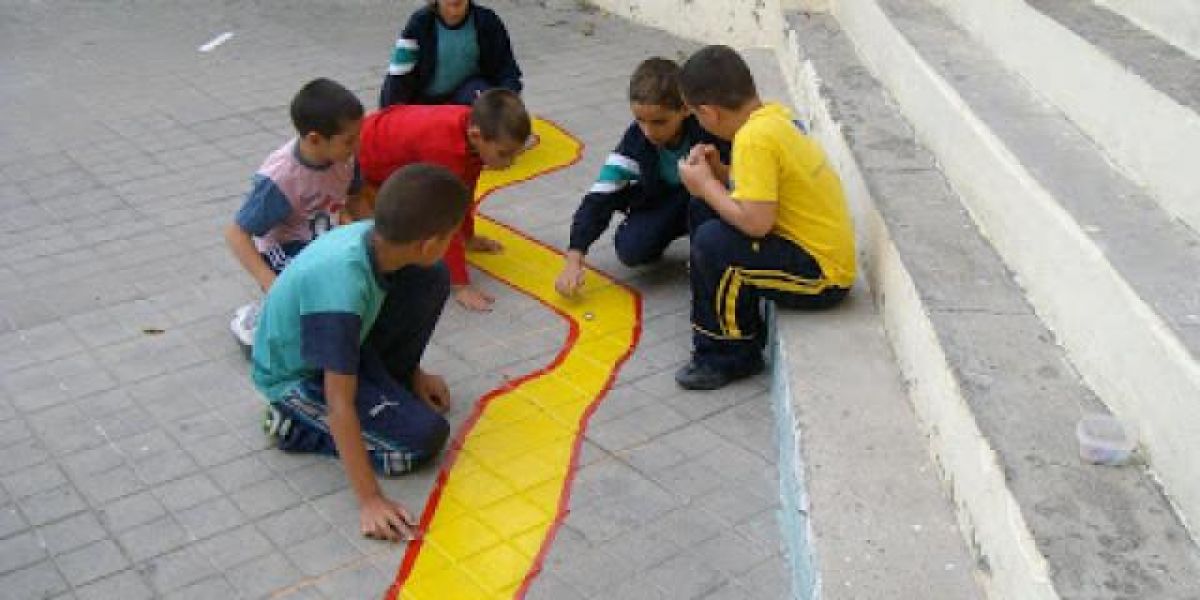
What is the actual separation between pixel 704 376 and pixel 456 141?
1.21 meters

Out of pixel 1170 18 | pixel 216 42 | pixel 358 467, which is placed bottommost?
pixel 216 42

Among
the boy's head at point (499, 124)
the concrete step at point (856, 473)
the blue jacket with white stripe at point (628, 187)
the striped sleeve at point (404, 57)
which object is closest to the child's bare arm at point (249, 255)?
the boy's head at point (499, 124)

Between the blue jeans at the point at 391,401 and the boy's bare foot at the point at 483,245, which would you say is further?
the boy's bare foot at the point at 483,245

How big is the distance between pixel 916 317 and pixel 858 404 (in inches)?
10.6

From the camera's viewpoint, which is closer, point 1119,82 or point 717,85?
point 1119,82

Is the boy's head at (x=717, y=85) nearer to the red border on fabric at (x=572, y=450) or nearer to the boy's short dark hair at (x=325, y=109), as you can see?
the red border on fabric at (x=572, y=450)

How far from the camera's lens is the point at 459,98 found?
576 centimetres

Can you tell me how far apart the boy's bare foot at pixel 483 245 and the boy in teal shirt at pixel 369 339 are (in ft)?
3.92

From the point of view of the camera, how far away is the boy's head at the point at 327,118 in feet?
13.0

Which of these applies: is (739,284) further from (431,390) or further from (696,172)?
(431,390)

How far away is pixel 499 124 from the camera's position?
13.5 feet

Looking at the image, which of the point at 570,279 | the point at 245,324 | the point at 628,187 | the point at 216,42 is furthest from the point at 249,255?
the point at 216,42

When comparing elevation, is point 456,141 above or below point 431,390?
above

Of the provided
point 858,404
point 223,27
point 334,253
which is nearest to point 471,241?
point 334,253
